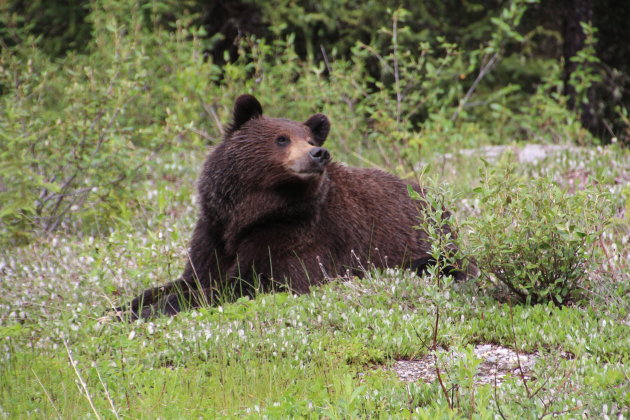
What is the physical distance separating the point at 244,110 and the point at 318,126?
2.33 feet

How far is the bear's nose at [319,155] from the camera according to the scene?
231 inches

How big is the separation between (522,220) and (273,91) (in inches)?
269

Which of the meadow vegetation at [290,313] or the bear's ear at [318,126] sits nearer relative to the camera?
the meadow vegetation at [290,313]

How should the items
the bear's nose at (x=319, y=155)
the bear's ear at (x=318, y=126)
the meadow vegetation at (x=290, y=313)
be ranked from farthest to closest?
1. the bear's ear at (x=318, y=126)
2. the bear's nose at (x=319, y=155)
3. the meadow vegetation at (x=290, y=313)

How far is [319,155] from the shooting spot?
5879 mm

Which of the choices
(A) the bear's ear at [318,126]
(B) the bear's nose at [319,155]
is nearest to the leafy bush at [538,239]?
(B) the bear's nose at [319,155]

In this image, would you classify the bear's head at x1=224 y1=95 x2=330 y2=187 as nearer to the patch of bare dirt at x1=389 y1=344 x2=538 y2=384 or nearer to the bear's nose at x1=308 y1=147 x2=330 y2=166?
the bear's nose at x1=308 y1=147 x2=330 y2=166

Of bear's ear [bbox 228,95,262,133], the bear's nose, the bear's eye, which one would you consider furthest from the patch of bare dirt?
bear's ear [bbox 228,95,262,133]

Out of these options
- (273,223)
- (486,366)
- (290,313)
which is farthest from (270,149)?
(486,366)

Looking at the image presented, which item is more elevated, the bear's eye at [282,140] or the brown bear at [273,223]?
the bear's eye at [282,140]

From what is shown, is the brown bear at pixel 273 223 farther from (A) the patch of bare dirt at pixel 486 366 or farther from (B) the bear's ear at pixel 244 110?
(A) the patch of bare dirt at pixel 486 366

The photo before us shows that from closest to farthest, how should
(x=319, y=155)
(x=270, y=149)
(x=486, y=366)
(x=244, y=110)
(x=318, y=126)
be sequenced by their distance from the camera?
(x=486, y=366) → (x=319, y=155) → (x=270, y=149) → (x=244, y=110) → (x=318, y=126)

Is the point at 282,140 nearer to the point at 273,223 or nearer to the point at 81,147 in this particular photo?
the point at 273,223

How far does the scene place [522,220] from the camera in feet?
17.4
